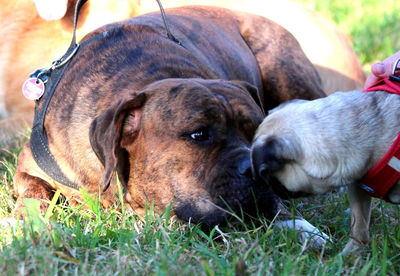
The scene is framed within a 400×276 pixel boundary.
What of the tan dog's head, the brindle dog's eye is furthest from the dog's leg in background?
the brindle dog's eye

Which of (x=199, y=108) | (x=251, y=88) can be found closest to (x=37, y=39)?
(x=251, y=88)

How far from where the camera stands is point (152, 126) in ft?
11.0

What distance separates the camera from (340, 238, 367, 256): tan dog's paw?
10.1ft

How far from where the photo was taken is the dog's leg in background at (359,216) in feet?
10.6

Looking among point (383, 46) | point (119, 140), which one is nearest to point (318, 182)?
point (119, 140)

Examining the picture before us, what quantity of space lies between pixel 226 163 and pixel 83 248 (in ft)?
2.54

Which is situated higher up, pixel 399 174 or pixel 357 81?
pixel 399 174

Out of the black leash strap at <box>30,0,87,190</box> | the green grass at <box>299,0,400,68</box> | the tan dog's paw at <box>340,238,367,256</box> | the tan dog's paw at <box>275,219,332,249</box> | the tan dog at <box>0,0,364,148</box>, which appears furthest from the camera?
the green grass at <box>299,0,400,68</box>

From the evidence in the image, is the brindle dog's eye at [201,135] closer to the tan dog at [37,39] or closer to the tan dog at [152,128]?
the tan dog at [152,128]

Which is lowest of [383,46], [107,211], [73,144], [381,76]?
[383,46]

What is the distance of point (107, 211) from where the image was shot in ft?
11.7

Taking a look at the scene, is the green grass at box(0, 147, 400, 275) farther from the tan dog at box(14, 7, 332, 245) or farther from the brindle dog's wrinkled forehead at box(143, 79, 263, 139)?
the brindle dog's wrinkled forehead at box(143, 79, 263, 139)

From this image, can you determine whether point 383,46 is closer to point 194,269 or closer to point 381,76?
point 381,76

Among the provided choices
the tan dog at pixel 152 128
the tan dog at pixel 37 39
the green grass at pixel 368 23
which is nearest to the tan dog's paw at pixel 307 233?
the tan dog at pixel 152 128
